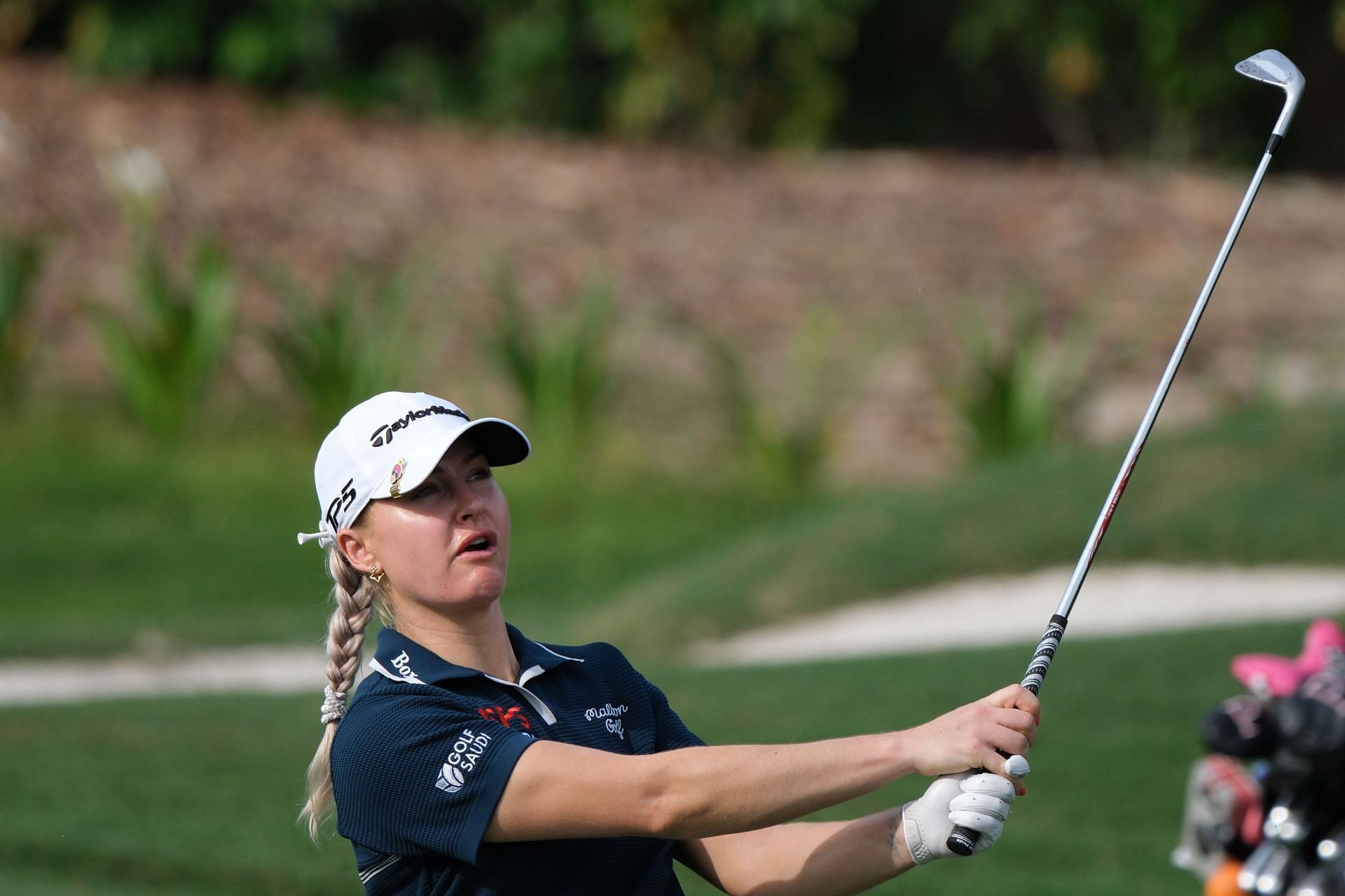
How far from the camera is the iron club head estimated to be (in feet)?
9.88

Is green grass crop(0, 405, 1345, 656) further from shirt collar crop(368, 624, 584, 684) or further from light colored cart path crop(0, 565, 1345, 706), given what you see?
shirt collar crop(368, 624, 584, 684)

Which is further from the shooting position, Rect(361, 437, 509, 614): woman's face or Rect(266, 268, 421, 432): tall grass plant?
Rect(266, 268, 421, 432): tall grass plant

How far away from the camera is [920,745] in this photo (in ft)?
8.22

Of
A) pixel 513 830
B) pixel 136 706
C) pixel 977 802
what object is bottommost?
pixel 136 706

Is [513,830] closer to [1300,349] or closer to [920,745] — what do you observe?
[920,745]

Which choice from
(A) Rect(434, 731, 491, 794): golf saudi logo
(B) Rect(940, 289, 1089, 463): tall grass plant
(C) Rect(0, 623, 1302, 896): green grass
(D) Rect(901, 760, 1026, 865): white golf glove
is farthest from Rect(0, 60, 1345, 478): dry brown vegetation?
(A) Rect(434, 731, 491, 794): golf saudi logo

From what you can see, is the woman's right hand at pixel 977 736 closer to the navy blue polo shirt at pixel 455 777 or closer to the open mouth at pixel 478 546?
the navy blue polo shirt at pixel 455 777

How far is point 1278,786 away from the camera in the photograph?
3.83m

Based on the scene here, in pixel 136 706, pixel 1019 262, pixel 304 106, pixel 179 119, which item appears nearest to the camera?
pixel 136 706

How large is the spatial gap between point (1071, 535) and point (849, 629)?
58.3 inches

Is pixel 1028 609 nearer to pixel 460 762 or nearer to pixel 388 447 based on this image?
A: pixel 388 447

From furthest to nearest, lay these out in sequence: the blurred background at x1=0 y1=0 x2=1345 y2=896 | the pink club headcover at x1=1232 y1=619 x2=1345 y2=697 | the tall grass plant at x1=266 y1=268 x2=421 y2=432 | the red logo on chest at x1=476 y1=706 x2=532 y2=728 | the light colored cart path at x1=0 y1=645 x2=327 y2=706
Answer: the tall grass plant at x1=266 y1=268 x2=421 y2=432 < the light colored cart path at x1=0 y1=645 x2=327 y2=706 < the blurred background at x1=0 y1=0 x2=1345 y2=896 < the pink club headcover at x1=1232 y1=619 x2=1345 y2=697 < the red logo on chest at x1=476 y1=706 x2=532 y2=728

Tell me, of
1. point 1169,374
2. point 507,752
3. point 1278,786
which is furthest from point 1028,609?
point 507,752

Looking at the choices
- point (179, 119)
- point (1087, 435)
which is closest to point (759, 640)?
point (1087, 435)
